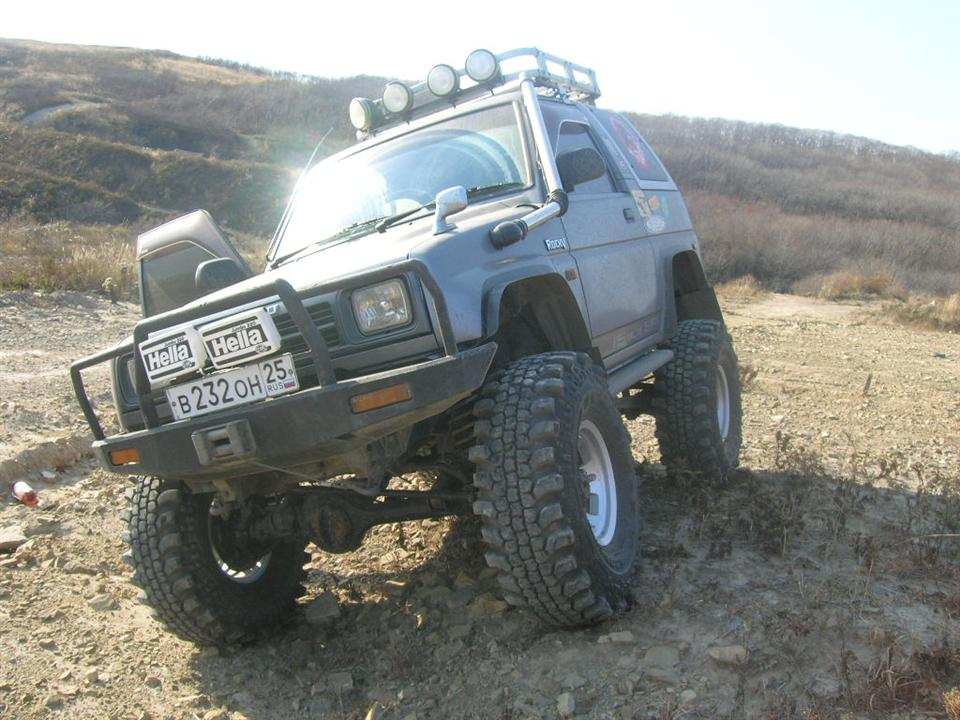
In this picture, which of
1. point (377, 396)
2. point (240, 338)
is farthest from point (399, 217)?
point (377, 396)

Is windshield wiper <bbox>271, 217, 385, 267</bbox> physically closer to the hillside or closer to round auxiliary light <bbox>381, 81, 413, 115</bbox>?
round auxiliary light <bbox>381, 81, 413, 115</bbox>

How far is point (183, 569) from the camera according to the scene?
3.29 m

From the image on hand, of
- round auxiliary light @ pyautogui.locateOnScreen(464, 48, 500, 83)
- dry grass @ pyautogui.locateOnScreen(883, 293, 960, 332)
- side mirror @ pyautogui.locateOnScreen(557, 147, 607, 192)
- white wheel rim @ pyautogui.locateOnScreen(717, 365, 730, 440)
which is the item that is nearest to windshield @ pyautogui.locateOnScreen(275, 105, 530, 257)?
side mirror @ pyautogui.locateOnScreen(557, 147, 607, 192)

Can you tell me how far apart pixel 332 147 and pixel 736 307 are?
17.4 meters

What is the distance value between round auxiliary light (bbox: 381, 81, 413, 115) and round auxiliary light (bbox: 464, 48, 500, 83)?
0.39 meters

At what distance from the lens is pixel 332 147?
93.2 feet

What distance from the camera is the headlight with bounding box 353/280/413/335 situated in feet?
9.25

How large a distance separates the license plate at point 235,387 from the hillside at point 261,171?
321 inches

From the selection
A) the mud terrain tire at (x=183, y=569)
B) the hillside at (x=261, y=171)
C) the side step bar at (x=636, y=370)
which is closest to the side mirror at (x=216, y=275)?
the mud terrain tire at (x=183, y=569)

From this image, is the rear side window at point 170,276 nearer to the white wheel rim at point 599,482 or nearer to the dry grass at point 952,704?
the white wheel rim at point 599,482

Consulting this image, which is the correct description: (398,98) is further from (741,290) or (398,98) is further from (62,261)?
(741,290)

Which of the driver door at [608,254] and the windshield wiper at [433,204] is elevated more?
the windshield wiper at [433,204]

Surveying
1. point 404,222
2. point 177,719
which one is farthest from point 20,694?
point 404,222

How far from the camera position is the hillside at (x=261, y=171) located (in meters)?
20.0
